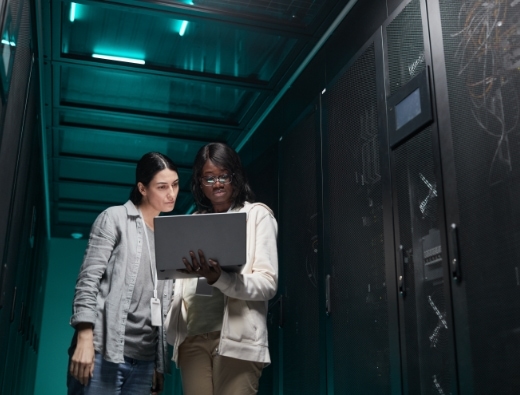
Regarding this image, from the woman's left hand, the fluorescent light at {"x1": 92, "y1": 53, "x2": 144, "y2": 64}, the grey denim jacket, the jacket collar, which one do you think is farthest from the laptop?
the fluorescent light at {"x1": 92, "y1": 53, "x2": 144, "y2": 64}

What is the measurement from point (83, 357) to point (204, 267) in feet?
1.66

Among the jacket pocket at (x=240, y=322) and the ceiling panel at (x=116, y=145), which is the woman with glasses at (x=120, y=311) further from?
the ceiling panel at (x=116, y=145)

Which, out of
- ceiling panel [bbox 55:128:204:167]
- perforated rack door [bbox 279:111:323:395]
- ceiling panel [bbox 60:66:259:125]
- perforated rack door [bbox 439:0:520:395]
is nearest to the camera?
perforated rack door [bbox 439:0:520:395]

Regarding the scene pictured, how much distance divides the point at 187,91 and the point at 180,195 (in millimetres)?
2473

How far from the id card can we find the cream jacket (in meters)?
0.04

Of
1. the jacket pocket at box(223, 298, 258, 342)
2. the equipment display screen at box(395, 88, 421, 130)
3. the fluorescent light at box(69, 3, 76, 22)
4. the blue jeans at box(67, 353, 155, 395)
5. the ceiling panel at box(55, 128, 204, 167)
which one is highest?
the fluorescent light at box(69, 3, 76, 22)

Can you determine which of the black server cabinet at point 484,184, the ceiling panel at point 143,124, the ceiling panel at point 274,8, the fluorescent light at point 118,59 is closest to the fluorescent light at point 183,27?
the ceiling panel at point 274,8

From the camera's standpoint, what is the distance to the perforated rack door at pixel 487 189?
1.57 m

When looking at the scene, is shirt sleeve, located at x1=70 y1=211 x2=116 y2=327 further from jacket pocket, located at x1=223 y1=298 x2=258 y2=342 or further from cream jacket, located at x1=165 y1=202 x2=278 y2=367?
jacket pocket, located at x1=223 y1=298 x2=258 y2=342

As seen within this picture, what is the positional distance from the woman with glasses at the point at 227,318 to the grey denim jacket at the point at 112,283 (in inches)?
5.7

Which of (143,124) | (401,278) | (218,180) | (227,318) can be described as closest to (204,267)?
(227,318)

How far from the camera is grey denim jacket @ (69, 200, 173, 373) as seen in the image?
6.40ft

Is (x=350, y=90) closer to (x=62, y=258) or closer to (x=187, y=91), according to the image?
(x=187, y=91)

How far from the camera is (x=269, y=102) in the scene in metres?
4.14
